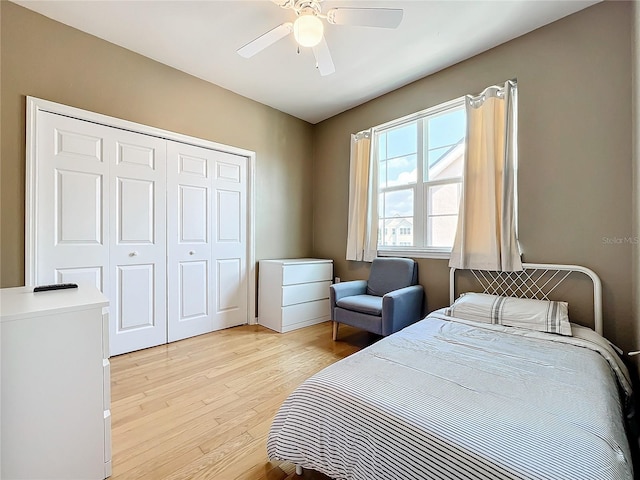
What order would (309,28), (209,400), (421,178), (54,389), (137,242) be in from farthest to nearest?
1. (421,178)
2. (137,242)
3. (209,400)
4. (309,28)
5. (54,389)

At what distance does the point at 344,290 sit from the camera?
2.96 meters

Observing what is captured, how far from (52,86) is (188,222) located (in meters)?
1.47

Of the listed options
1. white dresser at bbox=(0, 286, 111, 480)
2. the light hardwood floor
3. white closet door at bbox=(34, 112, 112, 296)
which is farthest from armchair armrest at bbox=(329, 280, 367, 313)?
white closet door at bbox=(34, 112, 112, 296)

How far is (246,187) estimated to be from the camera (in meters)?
3.42

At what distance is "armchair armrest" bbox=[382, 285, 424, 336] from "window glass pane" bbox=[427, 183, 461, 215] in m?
0.82

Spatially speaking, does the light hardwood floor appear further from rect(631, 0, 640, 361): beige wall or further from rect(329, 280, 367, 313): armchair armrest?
rect(631, 0, 640, 361): beige wall

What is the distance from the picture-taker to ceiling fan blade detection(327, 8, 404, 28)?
1.60 meters

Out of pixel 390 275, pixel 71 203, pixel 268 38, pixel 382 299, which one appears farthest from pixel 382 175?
pixel 71 203

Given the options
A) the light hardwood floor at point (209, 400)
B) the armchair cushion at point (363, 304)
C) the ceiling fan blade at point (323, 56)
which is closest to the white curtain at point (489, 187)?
the armchair cushion at point (363, 304)

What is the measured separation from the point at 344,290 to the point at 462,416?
205 cm

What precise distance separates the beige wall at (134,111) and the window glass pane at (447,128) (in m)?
1.86

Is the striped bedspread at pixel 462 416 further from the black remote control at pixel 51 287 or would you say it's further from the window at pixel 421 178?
the window at pixel 421 178

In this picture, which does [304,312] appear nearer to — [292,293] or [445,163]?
[292,293]

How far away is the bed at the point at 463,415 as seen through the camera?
0.78 m
